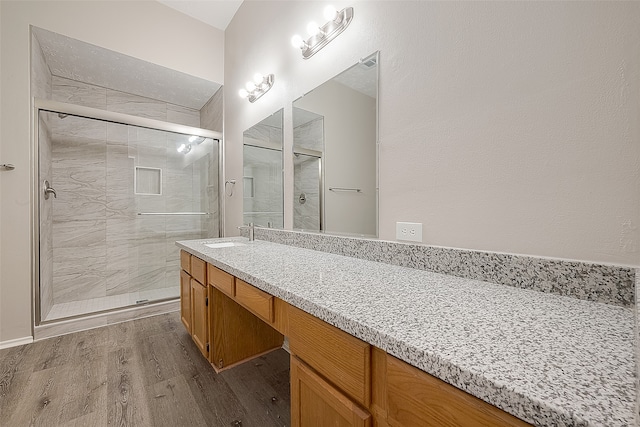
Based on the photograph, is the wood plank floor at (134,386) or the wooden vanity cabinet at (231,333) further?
the wooden vanity cabinet at (231,333)

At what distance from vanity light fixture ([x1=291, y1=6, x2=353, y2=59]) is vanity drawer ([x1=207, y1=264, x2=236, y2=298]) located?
56.0 inches

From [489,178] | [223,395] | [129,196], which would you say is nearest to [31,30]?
[129,196]

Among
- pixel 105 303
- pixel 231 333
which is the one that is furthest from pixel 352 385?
pixel 105 303

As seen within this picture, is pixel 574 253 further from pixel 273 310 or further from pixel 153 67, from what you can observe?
pixel 153 67

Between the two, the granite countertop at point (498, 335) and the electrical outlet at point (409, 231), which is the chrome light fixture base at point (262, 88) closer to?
the electrical outlet at point (409, 231)

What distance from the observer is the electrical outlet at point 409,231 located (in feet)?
3.62

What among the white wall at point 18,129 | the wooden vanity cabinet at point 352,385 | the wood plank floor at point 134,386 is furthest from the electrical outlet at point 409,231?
the white wall at point 18,129

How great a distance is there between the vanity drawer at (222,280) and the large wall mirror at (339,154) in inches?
25.0

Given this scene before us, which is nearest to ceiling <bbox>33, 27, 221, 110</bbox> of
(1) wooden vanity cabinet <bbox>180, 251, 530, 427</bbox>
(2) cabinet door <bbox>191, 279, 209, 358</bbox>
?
(2) cabinet door <bbox>191, 279, 209, 358</bbox>

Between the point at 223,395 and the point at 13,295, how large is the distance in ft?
6.09

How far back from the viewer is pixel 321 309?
0.67m

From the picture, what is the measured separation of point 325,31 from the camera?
1.52 meters

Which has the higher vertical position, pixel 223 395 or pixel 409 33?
pixel 409 33

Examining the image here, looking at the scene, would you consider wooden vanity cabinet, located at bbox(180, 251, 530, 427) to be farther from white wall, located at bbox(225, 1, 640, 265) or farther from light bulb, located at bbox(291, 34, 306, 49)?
light bulb, located at bbox(291, 34, 306, 49)
